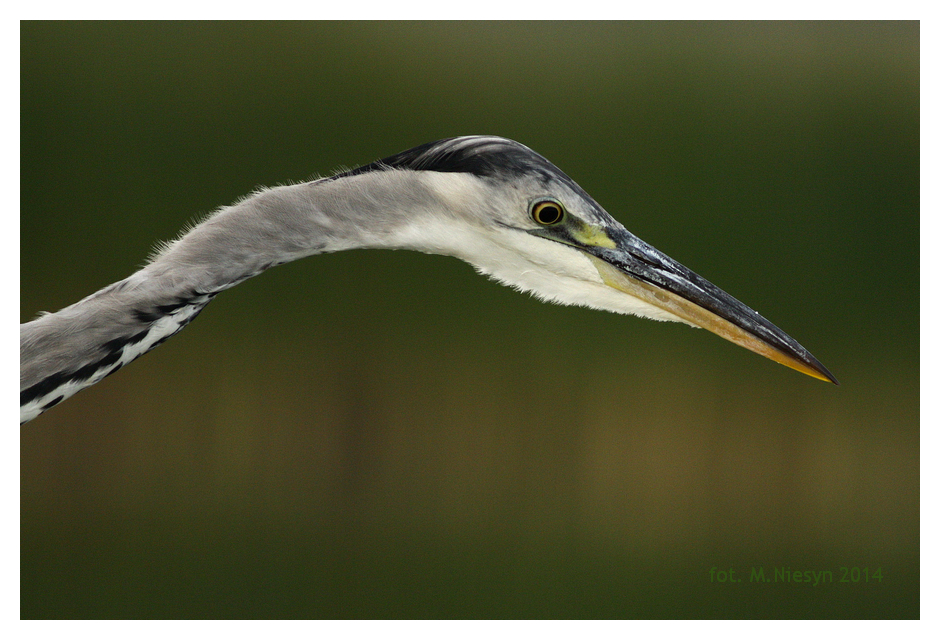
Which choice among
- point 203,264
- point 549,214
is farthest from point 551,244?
point 203,264

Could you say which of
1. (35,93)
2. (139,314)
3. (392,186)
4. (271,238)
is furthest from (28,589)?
(392,186)

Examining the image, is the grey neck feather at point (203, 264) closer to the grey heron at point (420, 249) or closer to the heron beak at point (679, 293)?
the grey heron at point (420, 249)

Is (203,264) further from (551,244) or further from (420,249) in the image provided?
(551,244)

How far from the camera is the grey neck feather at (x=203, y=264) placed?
0.91 m

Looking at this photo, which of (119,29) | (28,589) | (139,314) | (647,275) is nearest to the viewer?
(139,314)

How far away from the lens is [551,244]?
1008 millimetres

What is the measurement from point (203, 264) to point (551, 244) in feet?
1.72

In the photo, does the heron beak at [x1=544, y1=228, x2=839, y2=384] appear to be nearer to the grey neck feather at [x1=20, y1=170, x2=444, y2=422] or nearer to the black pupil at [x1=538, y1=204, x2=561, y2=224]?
the black pupil at [x1=538, y1=204, x2=561, y2=224]

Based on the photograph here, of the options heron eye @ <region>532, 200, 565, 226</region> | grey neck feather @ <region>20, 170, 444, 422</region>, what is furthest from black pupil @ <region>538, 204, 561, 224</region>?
grey neck feather @ <region>20, 170, 444, 422</region>

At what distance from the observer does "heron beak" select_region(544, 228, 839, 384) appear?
1012mm

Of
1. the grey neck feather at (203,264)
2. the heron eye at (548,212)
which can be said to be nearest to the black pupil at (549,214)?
the heron eye at (548,212)

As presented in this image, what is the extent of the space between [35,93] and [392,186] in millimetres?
1426

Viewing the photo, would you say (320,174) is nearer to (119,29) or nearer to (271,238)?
(271,238)

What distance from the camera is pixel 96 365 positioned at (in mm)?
914
